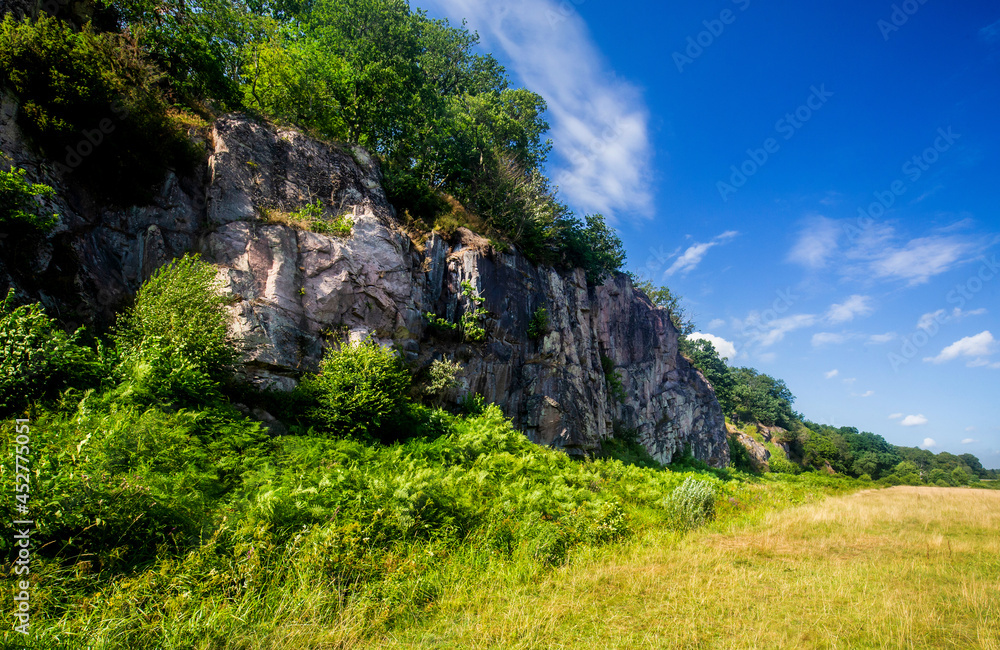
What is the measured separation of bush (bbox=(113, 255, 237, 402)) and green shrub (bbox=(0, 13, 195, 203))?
4.80 m

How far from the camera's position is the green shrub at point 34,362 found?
6352mm

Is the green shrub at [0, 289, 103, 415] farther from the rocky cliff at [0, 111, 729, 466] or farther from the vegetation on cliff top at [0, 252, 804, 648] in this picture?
the rocky cliff at [0, 111, 729, 466]

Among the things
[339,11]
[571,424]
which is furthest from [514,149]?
[571,424]

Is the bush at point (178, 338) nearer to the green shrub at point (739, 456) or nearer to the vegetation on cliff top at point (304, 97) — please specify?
the vegetation on cliff top at point (304, 97)

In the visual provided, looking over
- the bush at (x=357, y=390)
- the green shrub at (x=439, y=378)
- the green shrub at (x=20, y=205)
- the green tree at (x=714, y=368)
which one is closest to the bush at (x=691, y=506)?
the bush at (x=357, y=390)

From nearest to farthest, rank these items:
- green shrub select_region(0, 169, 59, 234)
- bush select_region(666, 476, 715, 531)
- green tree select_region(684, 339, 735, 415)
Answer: green shrub select_region(0, 169, 59, 234) → bush select_region(666, 476, 715, 531) → green tree select_region(684, 339, 735, 415)

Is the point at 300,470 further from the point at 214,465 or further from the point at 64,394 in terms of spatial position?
the point at 64,394

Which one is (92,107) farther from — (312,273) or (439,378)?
(439,378)

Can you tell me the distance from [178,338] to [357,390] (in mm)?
3962

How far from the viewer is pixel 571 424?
19422 millimetres

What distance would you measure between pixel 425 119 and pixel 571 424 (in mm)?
17029

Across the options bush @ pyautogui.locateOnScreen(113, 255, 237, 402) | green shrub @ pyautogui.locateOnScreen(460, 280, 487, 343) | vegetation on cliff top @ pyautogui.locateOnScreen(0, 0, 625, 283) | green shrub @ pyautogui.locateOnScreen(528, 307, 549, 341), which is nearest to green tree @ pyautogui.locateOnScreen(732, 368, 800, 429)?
vegetation on cliff top @ pyautogui.locateOnScreen(0, 0, 625, 283)

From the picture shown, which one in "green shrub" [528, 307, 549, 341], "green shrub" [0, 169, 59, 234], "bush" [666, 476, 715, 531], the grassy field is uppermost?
"green shrub" [528, 307, 549, 341]

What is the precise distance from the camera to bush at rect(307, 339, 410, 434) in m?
10.2
